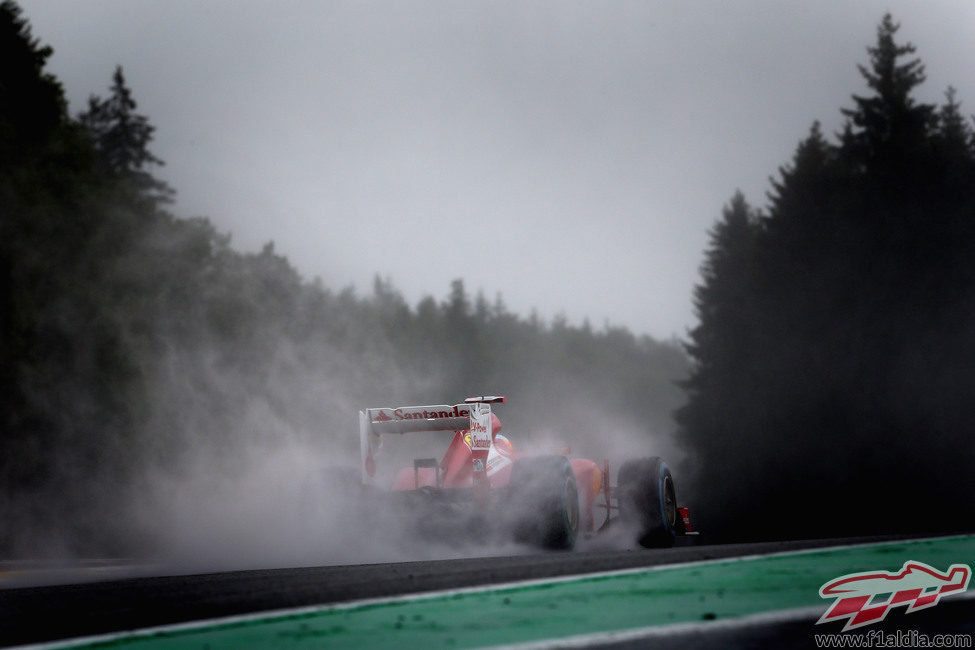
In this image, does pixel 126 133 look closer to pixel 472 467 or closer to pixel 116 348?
pixel 116 348

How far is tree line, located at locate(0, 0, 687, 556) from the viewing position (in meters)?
22.3

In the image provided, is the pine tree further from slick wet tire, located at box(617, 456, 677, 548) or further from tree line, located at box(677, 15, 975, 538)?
slick wet tire, located at box(617, 456, 677, 548)

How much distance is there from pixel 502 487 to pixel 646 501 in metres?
1.70

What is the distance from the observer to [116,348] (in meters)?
25.0

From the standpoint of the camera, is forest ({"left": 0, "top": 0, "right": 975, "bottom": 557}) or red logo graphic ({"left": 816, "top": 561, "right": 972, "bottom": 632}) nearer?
red logo graphic ({"left": 816, "top": 561, "right": 972, "bottom": 632})

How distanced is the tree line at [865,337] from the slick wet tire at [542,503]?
61.5 ft

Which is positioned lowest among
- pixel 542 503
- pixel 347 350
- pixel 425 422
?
pixel 542 503

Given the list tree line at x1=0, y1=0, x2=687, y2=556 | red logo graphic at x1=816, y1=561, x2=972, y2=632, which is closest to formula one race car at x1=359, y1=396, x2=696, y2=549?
tree line at x1=0, y1=0, x2=687, y2=556

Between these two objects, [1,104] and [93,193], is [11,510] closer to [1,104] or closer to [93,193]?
[93,193]

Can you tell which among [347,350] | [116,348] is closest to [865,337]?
[116,348]

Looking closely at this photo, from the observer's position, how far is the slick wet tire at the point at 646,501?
9.98 m

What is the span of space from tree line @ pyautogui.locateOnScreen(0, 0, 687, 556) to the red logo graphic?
22.6 feet

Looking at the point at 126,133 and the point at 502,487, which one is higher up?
the point at 126,133

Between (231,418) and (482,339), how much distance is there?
68.7 metres
